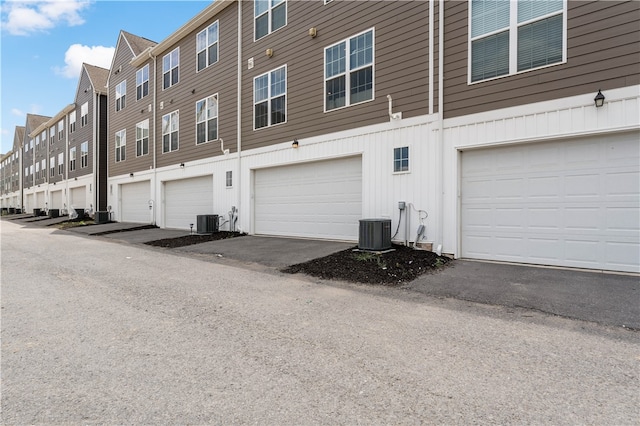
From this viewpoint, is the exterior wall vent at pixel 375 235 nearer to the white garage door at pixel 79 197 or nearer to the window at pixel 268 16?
the window at pixel 268 16

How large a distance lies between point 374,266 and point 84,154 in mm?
24285

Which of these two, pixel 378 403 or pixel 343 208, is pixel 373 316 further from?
pixel 343 208

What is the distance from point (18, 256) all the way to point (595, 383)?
34.8 feet

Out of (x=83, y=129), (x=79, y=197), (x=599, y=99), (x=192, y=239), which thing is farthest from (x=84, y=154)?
(x=599, y=99)

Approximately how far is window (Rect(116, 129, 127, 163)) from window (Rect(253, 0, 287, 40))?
1138cm

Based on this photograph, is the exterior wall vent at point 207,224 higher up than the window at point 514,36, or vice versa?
the window at point 514,36

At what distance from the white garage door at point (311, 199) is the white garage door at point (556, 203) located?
9.52ft

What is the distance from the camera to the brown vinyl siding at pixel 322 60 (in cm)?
753

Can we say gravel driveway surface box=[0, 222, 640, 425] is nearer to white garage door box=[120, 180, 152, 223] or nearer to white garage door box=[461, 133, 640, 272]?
white garage door box=[461, 133, 640, 272]

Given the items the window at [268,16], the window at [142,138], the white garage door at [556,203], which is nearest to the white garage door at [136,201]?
the window at [142,138]

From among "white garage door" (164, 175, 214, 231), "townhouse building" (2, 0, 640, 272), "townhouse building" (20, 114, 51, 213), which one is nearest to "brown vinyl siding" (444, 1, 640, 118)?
"townhouse building" (2, 0, 640, 272)

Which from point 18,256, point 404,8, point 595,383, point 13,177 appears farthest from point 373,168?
point 13,177

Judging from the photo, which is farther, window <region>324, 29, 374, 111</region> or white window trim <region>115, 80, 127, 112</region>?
white window trim <region>115, 80, 127, 112</region>

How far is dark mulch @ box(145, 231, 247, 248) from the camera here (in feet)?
33.6
